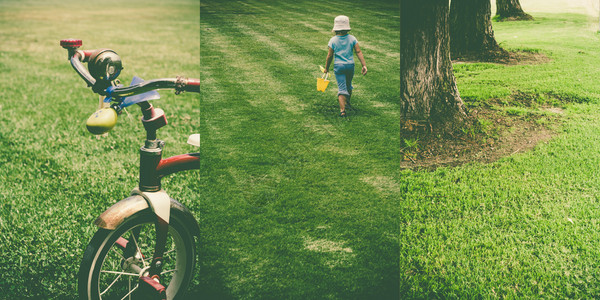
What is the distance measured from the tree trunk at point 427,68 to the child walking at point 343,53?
70.4 inches

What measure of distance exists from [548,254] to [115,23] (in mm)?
21070

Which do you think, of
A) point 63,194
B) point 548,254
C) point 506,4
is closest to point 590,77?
point 506,4

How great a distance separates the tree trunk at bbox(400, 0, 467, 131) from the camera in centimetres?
414

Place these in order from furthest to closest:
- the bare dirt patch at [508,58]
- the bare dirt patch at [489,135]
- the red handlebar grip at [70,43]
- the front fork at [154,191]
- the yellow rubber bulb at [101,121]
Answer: the bare dirt patch at [508,58] → the bare dirt patch at [489,135] → the front fork at [154,191] → the red handlebar grip at [70,43] → the yellow rubber bulb at [101,121]

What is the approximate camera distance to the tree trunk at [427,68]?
13.6ft

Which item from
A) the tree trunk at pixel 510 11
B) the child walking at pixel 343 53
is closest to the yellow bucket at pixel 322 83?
the child walking at pixel 343 53

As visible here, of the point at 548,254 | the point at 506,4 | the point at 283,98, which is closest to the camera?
the point at 283,98

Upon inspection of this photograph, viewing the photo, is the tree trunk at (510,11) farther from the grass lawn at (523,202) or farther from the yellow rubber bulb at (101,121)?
the yellow rubber bulb at (101,121)

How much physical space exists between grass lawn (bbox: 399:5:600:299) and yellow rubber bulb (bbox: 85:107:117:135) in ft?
6.77

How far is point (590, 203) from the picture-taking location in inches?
160

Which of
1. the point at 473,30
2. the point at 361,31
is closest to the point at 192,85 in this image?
the point at 361,31

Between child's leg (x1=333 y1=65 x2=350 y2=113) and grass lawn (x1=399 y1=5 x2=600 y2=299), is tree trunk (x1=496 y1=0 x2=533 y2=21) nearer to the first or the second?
grass lawn (x1=399 y1=5 x2=600 y2=299)

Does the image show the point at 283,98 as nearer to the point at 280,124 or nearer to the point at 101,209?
the point at 280,124

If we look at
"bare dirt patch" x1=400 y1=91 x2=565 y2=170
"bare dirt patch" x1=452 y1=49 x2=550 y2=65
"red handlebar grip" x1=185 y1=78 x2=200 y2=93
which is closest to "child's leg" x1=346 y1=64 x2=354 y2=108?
"red handlebar grip" x1=185 y1=78 x2=200 y2=93
